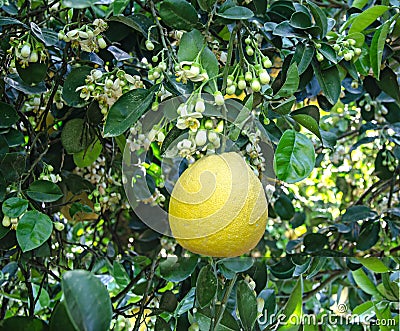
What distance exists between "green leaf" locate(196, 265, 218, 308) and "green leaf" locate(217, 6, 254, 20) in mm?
318

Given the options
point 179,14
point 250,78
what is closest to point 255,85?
point 250,78

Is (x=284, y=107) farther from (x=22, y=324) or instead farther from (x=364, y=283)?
(x=364, y=283)

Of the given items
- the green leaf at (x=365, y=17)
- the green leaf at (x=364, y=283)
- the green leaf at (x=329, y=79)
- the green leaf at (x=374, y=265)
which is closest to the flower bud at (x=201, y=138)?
the green leaf at (x=329, y=79)

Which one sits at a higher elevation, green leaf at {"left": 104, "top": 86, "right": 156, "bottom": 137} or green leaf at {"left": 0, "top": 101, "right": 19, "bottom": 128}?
green leaf at {"left": 104, "top": 86, "right": 156, "bottom": 137}

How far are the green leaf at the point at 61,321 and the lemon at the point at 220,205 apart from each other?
254 mm

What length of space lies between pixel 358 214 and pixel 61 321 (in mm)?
837

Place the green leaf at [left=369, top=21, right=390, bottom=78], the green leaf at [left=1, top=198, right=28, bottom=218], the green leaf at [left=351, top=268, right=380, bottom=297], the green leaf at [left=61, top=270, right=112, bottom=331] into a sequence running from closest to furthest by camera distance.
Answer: the green leaf at [left=61, top=270, right=112, bottom=331] → the green leaf at [left=1, top=198, right=28, bottom=218] → the green leaf at [left=369, top=21, right=390, bottom=78] → the green leaf at [left=351, top=268, right=380, bottom=297]

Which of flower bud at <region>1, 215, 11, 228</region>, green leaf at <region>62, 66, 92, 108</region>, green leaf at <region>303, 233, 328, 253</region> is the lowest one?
green leaf at <region>303, 233, 328, 253</region>

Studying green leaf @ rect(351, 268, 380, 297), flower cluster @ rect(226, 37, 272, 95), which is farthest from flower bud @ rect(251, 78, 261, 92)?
green leaf @ rect(351, 268, 380, 297)

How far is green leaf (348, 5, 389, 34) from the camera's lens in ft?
2.51

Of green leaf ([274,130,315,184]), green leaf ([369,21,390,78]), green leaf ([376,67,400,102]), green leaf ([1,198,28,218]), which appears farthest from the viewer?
green leaf ([376,67,400,102])

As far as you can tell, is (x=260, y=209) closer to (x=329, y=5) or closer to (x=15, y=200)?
(x=15, y=200)

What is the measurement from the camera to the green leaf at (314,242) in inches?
40.6

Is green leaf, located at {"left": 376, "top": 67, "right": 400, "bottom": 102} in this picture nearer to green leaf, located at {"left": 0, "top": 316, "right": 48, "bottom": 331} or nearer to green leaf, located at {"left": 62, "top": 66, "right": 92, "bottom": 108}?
green leaf, located at {"left": 62, "top": 66, "right": 92, "bottom": 108}
